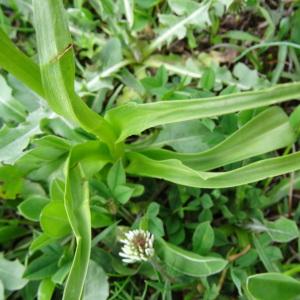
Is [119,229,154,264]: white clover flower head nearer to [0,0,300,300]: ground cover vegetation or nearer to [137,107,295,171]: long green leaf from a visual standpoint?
[0,0,300,300]: ground cover vegetation

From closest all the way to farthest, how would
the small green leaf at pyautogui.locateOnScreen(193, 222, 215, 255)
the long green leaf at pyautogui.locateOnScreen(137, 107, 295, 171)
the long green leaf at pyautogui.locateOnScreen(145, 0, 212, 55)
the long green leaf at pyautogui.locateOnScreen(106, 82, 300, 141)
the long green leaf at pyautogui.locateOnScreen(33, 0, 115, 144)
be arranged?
the long green leaf at pyautogui.locateOnScreen(33, 0, 115, 144) → the long green leaf at pyautogui.locateOnScreen(106, 82, 300, 141) → the long green leaf at pyautogui.locateOnScreen(137, 107, 295, 171) → the small green leaf at pyautogui.locateOnScreen(193, 222, 215, 255) → the long green leaf at pyautogui.locateOnScreen(145, 0, 212, 55)

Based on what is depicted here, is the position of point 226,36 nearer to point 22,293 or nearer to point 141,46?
point 141,46

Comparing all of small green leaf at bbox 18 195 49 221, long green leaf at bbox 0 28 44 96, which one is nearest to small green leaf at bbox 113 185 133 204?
small green leaf at bbox 18 195 49 221

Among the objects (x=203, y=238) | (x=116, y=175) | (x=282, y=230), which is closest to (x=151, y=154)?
(x=116, y=175)

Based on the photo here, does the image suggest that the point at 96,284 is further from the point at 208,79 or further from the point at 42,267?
the point at 208,79

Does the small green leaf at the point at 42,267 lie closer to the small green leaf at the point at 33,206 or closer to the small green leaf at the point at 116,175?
the small green leaf at the point at 33,206

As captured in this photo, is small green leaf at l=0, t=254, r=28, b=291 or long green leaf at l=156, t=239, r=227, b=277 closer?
long green leaf at l=156, t=239, r=227, b=277

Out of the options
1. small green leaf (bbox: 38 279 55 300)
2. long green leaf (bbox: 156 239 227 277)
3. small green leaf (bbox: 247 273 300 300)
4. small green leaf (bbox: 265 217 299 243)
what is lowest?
small green leaf (bbox: 265 217 299 243)
